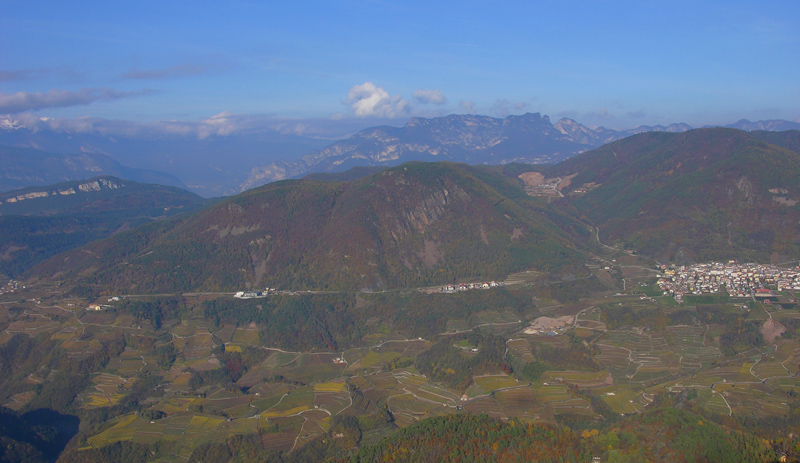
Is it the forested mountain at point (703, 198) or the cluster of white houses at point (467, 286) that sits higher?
the forested mountain at point (703, 198)

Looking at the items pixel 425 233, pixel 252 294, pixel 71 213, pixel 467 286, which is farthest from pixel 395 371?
pixel 71 213

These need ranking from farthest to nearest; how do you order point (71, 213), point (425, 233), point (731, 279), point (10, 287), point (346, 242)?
point (71, 213) → point (425, 233) → point (10, 287) → point (346, 242) → point (731, 279)

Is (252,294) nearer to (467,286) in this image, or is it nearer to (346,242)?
(346,242)

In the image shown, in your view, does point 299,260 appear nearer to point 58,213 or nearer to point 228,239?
point 228,239

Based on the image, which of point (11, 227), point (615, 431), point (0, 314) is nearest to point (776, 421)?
point (615, 431)

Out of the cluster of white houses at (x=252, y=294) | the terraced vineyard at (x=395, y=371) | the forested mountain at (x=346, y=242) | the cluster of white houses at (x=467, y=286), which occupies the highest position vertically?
the forested mountain at (x=346, y=242)

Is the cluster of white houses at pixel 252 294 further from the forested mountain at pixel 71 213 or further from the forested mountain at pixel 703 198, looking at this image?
the forested mountain at pixel 703 198

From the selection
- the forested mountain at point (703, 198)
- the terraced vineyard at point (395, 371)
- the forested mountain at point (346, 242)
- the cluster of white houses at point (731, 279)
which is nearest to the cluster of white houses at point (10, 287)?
the forested mountain at point (346, 242)
